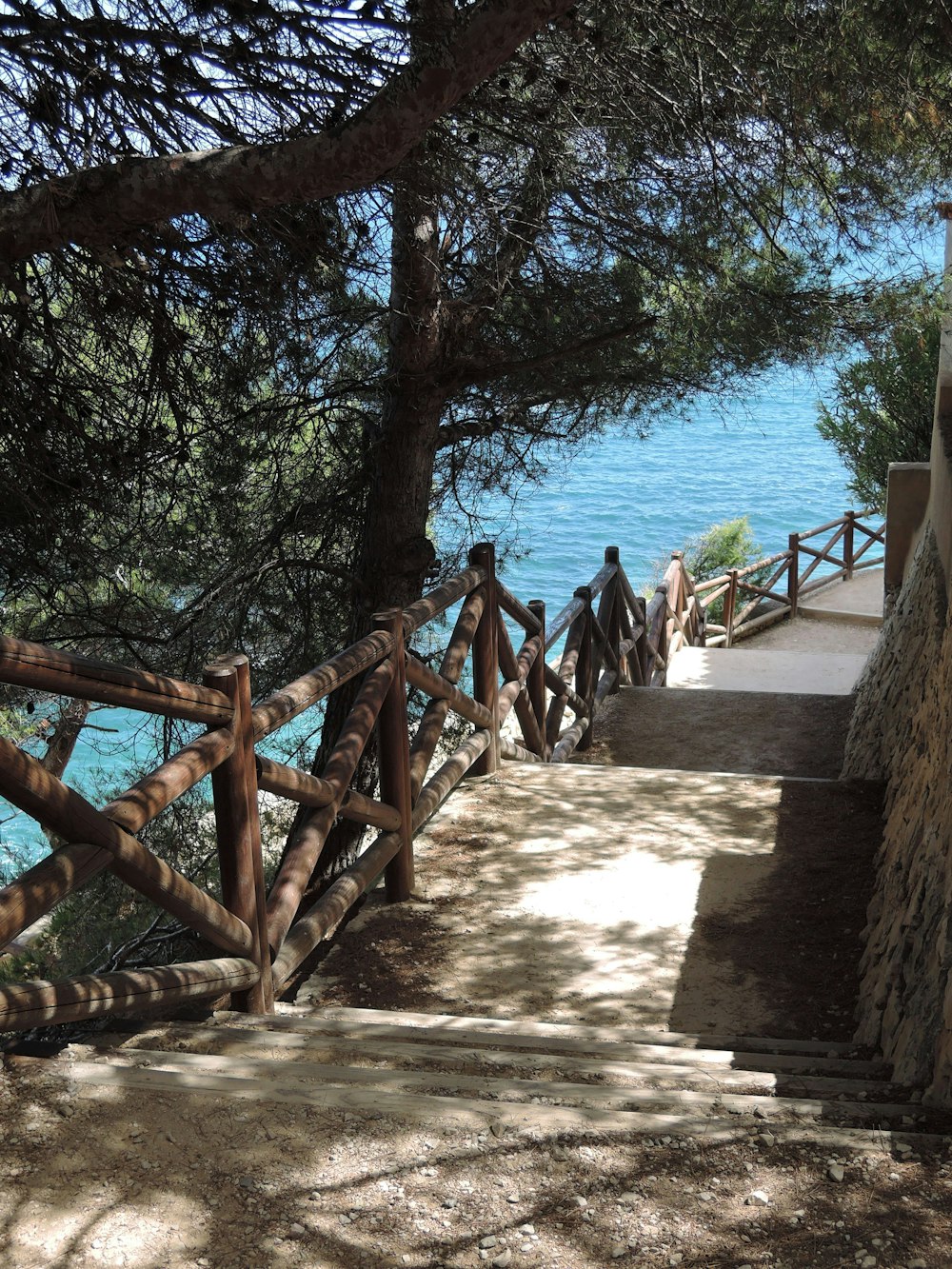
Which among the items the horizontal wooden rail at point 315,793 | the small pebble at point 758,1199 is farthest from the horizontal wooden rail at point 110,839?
the small pebble at point 758,1199

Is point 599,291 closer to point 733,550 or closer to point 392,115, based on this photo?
point 392,115

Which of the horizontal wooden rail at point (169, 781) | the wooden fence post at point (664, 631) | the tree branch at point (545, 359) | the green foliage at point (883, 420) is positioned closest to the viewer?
the horizontal wooden rail at point (169, 781)

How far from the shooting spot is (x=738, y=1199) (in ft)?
6.51

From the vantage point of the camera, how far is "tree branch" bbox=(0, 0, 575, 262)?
2.53 m

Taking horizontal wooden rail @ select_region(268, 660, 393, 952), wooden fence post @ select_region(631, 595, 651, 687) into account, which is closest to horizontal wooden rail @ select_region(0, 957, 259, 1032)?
horizontal wooden rail @ select_region(268, 660, 393, 952)

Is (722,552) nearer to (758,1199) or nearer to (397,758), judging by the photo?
(397,758)

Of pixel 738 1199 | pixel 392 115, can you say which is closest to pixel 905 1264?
pixel 738 1199

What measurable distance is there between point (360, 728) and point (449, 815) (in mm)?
1508

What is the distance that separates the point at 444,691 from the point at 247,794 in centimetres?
174

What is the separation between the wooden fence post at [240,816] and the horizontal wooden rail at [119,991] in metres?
0.11

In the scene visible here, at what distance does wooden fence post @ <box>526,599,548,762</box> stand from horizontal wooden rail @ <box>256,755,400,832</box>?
91.2 inches

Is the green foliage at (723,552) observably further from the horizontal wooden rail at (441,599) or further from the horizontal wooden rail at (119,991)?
the horizontal wooden rail at (119,991)

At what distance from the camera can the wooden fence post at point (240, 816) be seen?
2.97 metres

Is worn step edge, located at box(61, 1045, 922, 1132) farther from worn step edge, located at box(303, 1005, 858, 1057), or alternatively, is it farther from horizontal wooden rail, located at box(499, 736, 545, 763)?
horizontal wooden rail, located at box(499, 736, 545, 763)
